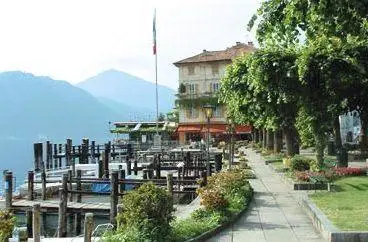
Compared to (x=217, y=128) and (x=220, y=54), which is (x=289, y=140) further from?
(x=220, y=54)

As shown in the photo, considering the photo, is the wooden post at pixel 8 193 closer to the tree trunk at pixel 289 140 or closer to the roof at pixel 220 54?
the tree trunk at pixel 289 140

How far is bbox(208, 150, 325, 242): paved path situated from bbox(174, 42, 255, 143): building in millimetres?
65705

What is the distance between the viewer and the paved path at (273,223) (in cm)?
1472

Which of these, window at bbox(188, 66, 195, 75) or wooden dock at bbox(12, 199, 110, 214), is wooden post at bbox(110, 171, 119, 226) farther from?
window at bbox(188, 66, 195, 75)

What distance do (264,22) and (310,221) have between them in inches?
258

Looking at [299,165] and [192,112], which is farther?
[192,112]

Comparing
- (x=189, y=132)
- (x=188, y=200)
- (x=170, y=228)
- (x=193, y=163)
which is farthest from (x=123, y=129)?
(x=170, y=228)

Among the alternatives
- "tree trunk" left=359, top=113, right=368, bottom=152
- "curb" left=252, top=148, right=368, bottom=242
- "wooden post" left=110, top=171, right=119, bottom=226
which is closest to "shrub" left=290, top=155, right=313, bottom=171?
"wooden post" left=110, top=171, right=119, bottom=226

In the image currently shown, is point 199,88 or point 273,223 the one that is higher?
point 199,88

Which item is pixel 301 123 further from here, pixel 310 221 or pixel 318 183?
pixel 310 221

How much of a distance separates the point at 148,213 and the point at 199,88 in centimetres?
7975

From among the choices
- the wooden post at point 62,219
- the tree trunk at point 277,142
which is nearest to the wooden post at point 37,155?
the tree trunk at point 277,142

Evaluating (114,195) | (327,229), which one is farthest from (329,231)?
(114,195)

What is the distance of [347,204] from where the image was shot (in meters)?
17.7
